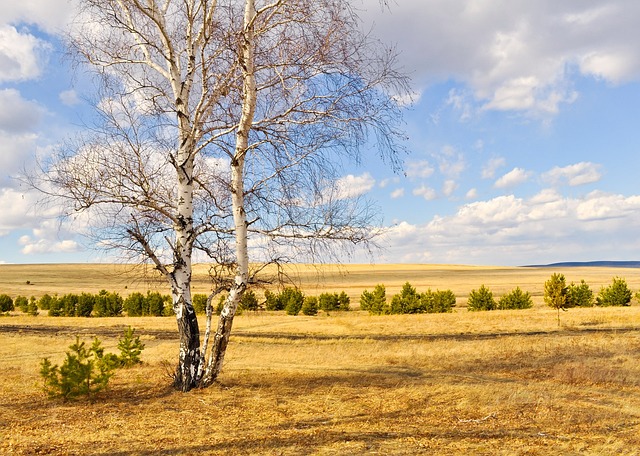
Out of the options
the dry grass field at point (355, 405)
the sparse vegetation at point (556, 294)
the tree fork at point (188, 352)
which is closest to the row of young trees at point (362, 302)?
the sparse vegetation at point (556, 294)

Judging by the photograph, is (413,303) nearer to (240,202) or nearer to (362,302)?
(362,302)

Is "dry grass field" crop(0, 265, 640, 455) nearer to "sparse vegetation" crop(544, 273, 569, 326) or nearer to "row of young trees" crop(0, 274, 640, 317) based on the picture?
"sparse vegetation" crop(544, 273, 569, 326)

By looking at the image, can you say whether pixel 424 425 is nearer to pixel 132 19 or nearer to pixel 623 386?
pixel 623 386

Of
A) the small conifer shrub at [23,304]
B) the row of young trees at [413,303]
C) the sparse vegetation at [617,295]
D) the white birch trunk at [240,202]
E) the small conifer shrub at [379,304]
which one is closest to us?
the white birch trunk at [240,202]

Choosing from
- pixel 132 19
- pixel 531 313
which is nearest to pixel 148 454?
pixel 132 19

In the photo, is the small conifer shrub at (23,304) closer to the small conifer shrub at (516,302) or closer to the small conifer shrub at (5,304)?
the small conifer shrub at (5,304)

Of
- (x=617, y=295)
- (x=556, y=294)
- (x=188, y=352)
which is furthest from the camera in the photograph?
(x=617, y=295)

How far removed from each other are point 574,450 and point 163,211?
313 inches

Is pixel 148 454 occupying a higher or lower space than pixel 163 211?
lower

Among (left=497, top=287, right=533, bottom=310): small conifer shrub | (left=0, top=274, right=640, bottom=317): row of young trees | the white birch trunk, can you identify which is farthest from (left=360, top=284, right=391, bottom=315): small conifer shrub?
the white birch trunk

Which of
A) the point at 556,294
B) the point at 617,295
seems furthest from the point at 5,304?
the point at 617,295

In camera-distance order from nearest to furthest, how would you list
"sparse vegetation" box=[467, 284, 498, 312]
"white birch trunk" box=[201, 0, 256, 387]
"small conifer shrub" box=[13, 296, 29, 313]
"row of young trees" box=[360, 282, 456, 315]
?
"white birch trunk" box=[201, 0, 256, 387], "sparse vegetation" box=[467, 284, 498, 312], "row of young trees" box=[360, 282, 456, 315], "small conifer shrub" box=[13, 296, 29, 313]

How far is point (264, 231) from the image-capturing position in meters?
10.9

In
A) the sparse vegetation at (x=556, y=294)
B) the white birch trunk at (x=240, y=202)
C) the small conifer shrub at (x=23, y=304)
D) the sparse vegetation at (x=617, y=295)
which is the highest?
the white birch trunk at (x=240, y=202)
